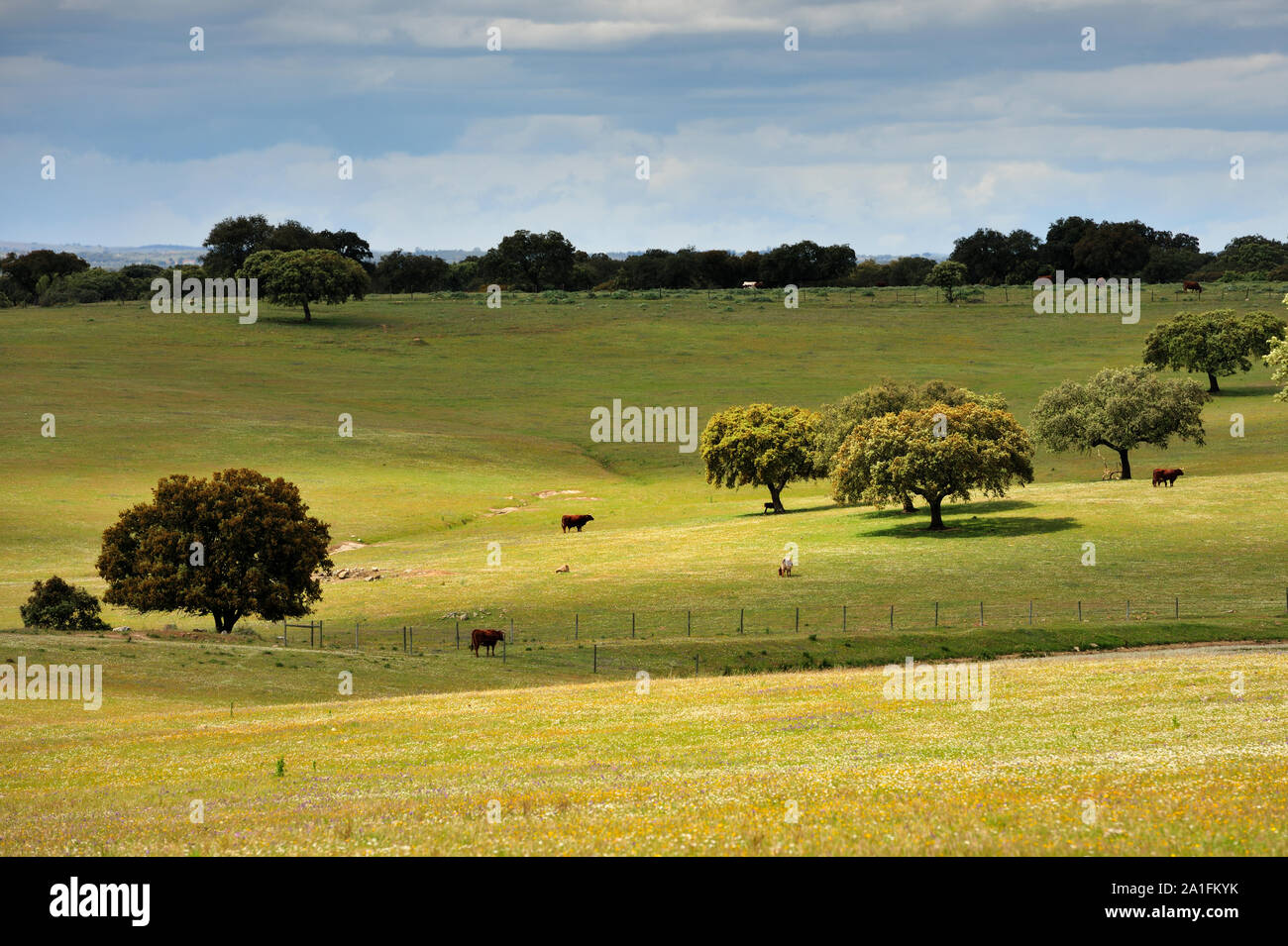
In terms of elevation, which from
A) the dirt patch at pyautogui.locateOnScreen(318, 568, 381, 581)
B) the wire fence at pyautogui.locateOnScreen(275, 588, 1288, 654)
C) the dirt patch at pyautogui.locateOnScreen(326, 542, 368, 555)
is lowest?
the wire fence at pyautogui.locateOnScreen(275, 588, 1288, 654)

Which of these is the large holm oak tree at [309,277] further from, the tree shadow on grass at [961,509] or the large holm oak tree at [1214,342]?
the tree shadow on grass at [961,509]

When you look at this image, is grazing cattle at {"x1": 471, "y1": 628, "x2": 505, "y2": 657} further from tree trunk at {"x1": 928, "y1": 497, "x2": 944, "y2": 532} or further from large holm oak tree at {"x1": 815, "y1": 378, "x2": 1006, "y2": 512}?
large holm oak tree at {"x1": 815, "y1": 378, "x2": 1006, "y2": 512}

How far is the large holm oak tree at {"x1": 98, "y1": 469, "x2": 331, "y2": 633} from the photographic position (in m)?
52.4

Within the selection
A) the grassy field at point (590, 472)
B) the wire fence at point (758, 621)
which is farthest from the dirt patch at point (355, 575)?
the wire fence at point (758, 621)

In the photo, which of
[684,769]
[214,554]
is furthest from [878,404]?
[684,769]

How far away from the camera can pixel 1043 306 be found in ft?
641

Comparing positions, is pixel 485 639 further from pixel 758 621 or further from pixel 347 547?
pixel 347 547

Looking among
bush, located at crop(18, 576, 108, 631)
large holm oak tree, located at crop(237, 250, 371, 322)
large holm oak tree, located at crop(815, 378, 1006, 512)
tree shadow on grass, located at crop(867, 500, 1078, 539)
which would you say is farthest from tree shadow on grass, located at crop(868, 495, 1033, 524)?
large holm oak tree, located at crop(237, 250, 371, 322)

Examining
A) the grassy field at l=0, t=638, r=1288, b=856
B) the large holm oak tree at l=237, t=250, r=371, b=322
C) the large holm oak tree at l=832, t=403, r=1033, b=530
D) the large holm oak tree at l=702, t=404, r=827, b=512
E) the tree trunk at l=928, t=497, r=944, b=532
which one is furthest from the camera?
the large holm oak tree at l=237, t=250, r=371, b=322

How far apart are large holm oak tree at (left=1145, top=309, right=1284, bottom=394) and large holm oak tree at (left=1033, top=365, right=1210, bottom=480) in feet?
142

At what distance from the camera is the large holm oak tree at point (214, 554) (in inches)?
2064

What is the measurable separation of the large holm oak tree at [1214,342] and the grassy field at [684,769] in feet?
331
